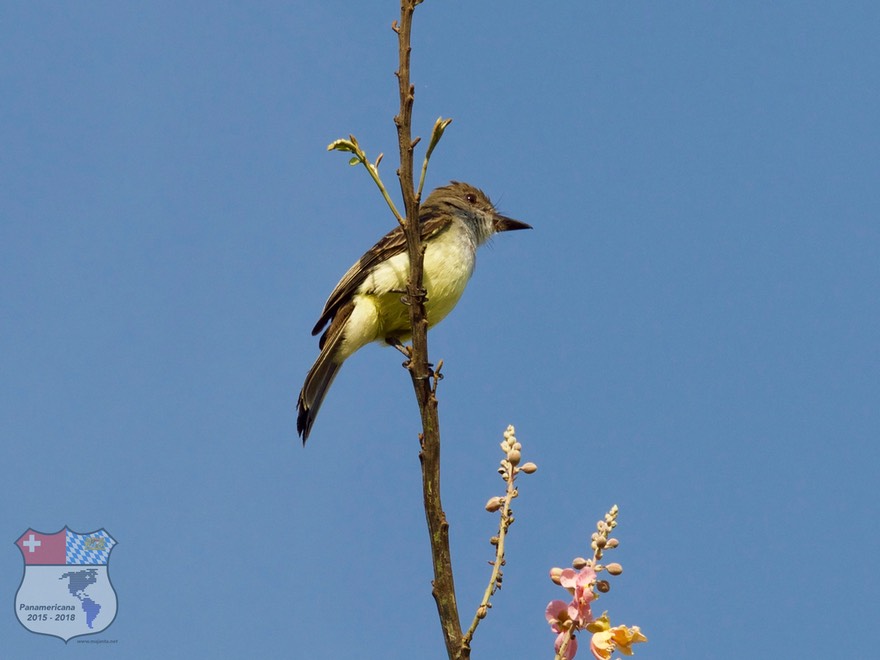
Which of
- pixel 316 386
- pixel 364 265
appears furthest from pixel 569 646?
pixel 364 265

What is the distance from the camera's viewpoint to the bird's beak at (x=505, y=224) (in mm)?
9555

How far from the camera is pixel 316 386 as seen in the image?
7.25 meters

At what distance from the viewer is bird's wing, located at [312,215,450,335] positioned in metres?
7.59

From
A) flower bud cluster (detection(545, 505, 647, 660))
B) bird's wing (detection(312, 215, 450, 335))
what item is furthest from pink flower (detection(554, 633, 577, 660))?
bird's wing (detection(312, 215, 450, 335))

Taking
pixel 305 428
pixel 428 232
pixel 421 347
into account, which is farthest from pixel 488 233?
pixel 421 347

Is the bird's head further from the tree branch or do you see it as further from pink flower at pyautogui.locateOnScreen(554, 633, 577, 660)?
pink flower at pyautogui.locateOnScreen(554, 633, 577, 660)

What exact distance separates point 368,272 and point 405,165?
4.38m

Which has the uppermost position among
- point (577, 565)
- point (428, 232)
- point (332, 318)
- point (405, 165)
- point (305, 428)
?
point (428, 232)

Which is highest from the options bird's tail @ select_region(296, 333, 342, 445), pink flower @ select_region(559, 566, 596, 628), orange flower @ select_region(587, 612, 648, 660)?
bird's tail @ select_region(296, 333, 342, 445)

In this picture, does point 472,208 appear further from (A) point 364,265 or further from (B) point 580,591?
(B) point 580,591

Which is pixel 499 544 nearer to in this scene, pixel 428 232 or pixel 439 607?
pixel 439 607

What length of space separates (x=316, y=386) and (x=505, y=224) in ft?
10.3

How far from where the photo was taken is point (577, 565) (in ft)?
8.46

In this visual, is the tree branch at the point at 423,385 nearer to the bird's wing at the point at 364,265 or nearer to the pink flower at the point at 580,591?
the pink flower at the point at 580,591
